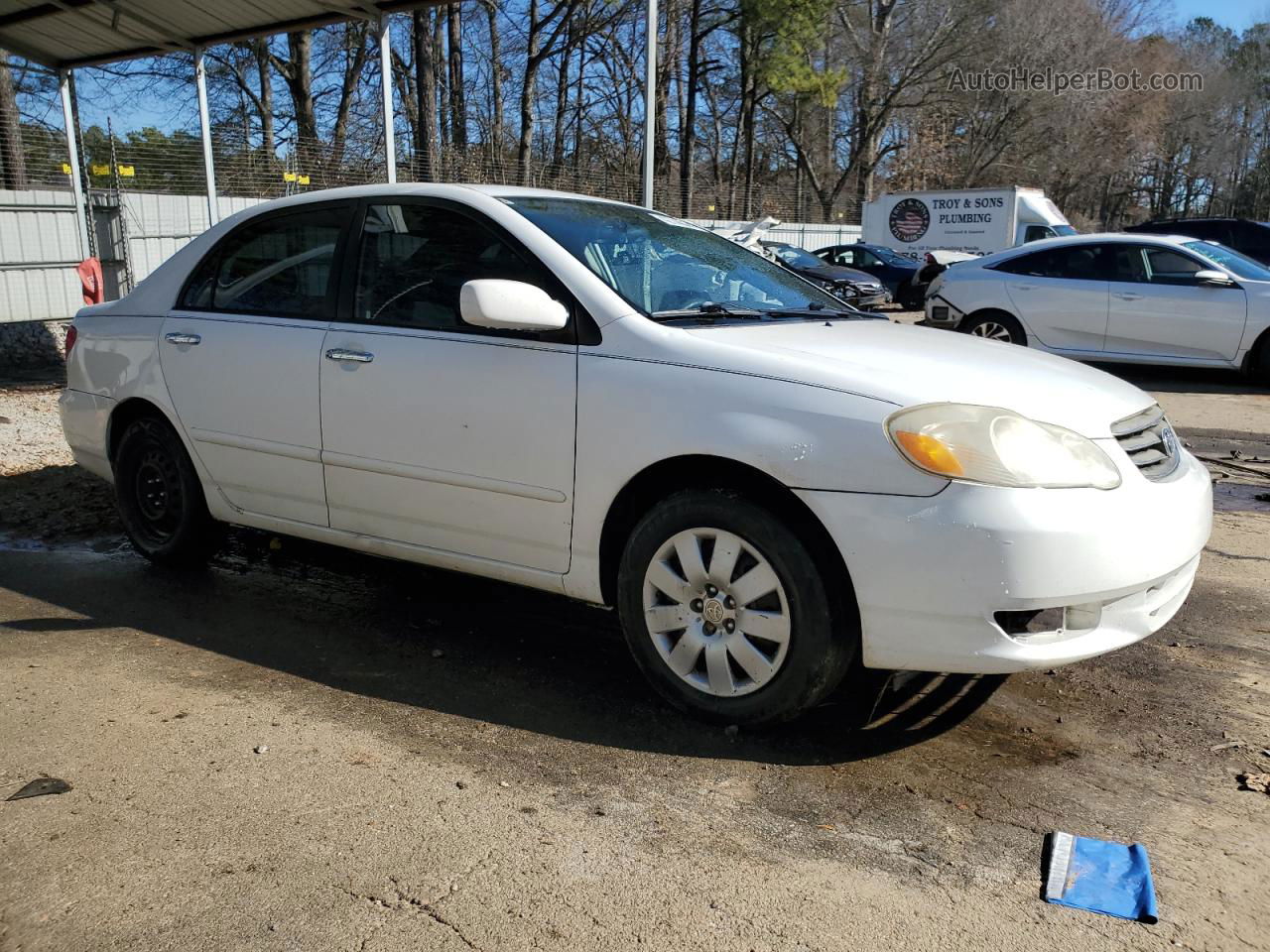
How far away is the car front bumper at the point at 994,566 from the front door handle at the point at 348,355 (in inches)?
72.1

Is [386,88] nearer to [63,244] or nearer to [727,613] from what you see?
[63,244]

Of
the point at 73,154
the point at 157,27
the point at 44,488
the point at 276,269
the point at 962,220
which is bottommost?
the point at 44,488

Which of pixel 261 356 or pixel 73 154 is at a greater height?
pixel 73 154

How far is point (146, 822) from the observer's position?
2.81 m

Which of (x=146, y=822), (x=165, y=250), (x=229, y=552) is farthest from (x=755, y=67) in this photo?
(x=146, y=822)

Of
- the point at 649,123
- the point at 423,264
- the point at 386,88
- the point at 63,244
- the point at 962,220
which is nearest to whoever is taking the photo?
the point at 423,264

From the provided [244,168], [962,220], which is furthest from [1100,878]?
[962,220]

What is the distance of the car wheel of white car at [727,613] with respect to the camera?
308 cm

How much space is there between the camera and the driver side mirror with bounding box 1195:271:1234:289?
33.2 ft

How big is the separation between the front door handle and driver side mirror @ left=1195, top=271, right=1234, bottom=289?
9.03m

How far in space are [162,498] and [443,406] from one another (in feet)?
6.58

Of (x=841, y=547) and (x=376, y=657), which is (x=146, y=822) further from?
(x=841, y=547)

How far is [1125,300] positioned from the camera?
10.5 meters
